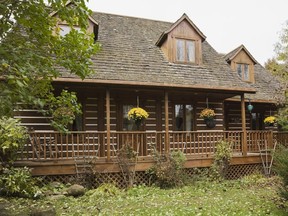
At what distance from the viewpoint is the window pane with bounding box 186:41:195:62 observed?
15.0 m

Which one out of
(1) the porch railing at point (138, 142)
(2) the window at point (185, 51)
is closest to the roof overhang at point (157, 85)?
(1) the porch railing at point (138, 142)

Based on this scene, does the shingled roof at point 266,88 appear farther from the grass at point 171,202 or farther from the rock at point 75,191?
the rock at point 75,191

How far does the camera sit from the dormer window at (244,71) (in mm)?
17609

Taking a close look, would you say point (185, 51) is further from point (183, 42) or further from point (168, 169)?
point (168, 169)

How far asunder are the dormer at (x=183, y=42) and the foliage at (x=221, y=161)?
4638mm

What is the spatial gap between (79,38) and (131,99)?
321 inches

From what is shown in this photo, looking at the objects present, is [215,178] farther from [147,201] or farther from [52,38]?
[52,38]

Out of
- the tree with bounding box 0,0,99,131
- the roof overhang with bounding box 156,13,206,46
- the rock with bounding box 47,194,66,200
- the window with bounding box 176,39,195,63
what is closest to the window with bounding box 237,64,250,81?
the roof overhang with bounding box 156,13,206,46

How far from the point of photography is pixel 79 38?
602 centimetres

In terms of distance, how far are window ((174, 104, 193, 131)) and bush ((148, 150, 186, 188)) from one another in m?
3.66

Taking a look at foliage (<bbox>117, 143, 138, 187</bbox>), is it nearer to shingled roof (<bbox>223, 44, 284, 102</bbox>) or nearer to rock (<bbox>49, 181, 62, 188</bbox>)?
rock (<bbox>49, 181, 62, 188</bbox>)

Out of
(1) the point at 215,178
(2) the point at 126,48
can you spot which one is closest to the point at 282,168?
(1) the point at 215,178

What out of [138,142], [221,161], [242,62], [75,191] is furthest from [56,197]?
[242,62]

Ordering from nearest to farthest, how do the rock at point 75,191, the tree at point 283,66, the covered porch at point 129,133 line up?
1. the rock at point 75,191
2. the covered porch at point 129,133
3. the tree at point 283,66
